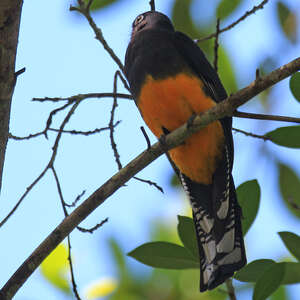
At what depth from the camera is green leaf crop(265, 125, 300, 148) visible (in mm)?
2701

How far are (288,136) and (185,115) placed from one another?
1.01 m

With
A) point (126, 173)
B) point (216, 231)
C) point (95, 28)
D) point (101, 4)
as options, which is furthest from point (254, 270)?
point (101, 4)

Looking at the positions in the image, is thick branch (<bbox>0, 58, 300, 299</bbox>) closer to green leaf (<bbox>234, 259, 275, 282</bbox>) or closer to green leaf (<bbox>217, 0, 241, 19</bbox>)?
green leaf (<bbox>234, 259, 275, 282</bbox>)

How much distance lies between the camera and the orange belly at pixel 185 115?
357 cm

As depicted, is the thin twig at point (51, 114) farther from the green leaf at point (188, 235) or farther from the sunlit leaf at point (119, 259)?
the green leaf at point (188, 235)

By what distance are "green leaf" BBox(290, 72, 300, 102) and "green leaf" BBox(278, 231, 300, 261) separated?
0.82 meters

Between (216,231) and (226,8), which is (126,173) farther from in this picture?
(226,8)

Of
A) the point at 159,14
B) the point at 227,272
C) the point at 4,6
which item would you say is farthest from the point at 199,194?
the point at 4,6

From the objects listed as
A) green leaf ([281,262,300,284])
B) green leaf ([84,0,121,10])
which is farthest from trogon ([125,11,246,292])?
green leaf ([281,262,300,284])

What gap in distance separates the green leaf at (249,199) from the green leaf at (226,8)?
156cm

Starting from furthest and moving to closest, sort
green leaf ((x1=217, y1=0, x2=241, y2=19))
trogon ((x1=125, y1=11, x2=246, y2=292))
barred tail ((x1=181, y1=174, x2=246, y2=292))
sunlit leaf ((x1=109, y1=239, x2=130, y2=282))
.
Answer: green leaf ((x1=217, y1=0, x2=241, y2=19))
trogon ((x1=125, y1=11, x2=246, y2=292))
sunlit leaf ((x1=109, y1=239, x2=130, y2=282))
barred tail ((x1=181, y1=174, x2=246, y2=292))

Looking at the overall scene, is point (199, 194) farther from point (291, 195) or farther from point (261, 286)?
point (261, 286)

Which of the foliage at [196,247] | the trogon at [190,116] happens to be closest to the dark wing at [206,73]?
the trogon at [190,116]

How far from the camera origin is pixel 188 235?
2740mm
